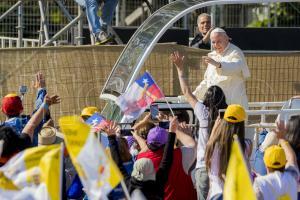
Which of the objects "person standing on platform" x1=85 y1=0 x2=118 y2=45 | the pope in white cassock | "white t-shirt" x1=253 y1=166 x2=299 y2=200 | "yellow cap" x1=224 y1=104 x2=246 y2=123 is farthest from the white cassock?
"white t-shirt" x1=253 y1=166 x2=299 y2=200

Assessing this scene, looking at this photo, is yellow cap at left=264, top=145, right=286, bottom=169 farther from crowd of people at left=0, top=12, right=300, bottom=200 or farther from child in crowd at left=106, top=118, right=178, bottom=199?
child in crowd at left=106, top=118, right=178, bottom=199

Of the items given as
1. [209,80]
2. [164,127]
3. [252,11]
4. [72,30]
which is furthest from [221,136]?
[252,11]

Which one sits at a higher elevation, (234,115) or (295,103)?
(234,115)

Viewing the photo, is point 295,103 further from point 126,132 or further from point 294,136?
point 294,136

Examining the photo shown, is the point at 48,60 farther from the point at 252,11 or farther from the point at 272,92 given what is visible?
the point at 252,11

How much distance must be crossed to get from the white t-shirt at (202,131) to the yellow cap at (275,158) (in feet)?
4.34

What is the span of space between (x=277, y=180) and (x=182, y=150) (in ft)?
5.47

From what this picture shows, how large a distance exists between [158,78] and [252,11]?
9.08m

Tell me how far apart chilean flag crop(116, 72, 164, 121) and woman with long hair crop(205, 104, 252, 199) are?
1601 mm

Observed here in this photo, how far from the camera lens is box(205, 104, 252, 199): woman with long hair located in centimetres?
1058

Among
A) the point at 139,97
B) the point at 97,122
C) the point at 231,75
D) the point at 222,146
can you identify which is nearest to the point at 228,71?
the point at 231,75

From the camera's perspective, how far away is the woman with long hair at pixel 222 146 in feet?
34.7

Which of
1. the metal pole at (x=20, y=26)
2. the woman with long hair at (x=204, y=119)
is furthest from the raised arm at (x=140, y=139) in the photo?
the metal pole at (x=20, y=26)

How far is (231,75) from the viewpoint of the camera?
13.3 m
